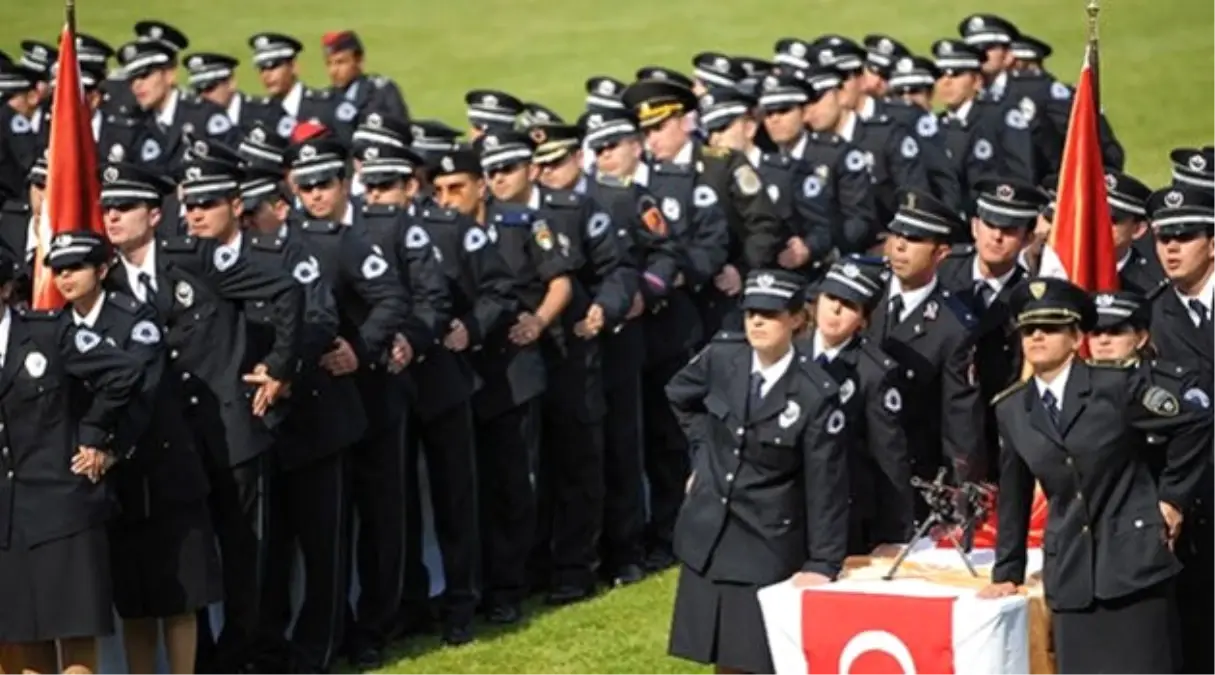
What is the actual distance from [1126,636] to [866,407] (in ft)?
5.66

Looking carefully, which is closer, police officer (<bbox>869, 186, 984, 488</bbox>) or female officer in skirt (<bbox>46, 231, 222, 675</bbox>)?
female officer in skirt (<bbox>46, 231, 222, 675</bbox>)

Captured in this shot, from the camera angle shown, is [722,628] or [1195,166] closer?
[722,628]

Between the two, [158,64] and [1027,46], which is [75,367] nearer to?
[158,64]

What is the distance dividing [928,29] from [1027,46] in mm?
9893

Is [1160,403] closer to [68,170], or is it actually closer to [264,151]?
[68,170]

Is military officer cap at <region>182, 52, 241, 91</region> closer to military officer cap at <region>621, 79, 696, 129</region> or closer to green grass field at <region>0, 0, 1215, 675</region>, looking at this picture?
military officer cap at <region>621, 79, 696, 129</region>

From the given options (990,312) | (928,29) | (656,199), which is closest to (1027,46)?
(656,199)

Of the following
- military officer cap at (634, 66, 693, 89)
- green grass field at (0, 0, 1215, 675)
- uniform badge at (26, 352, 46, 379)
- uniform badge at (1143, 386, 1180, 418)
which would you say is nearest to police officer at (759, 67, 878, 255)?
military officer cap at (634, 66, 693, 89)

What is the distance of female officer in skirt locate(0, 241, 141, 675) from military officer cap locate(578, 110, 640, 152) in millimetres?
4637

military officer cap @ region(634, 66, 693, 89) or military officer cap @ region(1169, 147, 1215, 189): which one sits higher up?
military officer cap @ region(634, 66, 693, 89)

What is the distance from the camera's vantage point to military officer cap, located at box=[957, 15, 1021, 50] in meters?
21.2

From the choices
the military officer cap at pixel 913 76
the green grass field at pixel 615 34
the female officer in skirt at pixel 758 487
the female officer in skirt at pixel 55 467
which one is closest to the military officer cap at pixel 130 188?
the female officer in skirt at pixel 55 467

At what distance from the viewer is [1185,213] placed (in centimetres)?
1286

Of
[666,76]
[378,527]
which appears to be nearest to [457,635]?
[378,527]
